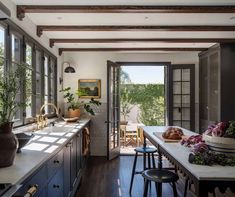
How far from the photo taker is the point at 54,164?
8.23 feet

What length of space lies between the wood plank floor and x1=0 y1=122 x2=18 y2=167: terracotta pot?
2.43 metres

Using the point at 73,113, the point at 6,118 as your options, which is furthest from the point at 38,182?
the point at 73,113

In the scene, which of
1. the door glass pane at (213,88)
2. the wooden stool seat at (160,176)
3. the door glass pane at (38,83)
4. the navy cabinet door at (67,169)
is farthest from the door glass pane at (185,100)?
the wooden stool seat at (160,176)

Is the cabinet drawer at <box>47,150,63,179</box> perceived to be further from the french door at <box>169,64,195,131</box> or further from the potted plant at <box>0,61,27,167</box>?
the french door at <box>169,64,195,131</box>

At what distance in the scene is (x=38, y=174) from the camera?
6.31ft

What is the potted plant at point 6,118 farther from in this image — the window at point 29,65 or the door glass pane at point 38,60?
the door glass pane at point 38,60

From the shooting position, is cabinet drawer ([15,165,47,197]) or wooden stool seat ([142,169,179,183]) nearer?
cabinet drawer ([15,165,47,197])

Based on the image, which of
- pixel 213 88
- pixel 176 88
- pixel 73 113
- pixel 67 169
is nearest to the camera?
pixel 67 169

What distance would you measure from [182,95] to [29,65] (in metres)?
4.21

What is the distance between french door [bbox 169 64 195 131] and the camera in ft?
22.5

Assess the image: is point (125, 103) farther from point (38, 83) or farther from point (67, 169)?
point (67, 169)

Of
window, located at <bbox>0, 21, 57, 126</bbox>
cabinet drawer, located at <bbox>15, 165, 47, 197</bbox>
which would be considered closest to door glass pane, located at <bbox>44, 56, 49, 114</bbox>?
window, located at <bbox>0, 21, 57, 126</bbox>

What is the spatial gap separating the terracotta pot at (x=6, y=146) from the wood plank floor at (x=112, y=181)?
243cm

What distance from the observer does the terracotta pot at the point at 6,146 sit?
1834mm
